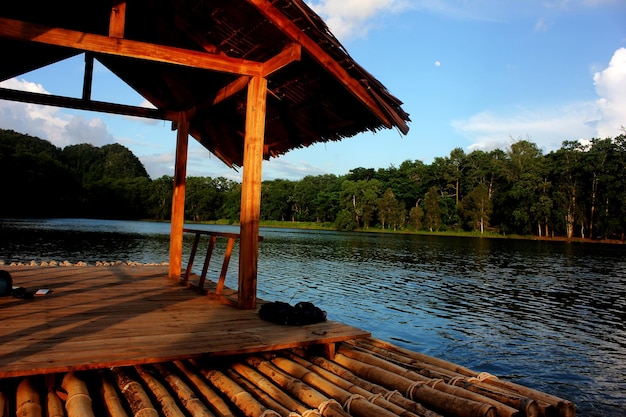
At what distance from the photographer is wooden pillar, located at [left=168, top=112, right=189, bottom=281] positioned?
940 cm

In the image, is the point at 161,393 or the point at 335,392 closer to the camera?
the point at 161,393

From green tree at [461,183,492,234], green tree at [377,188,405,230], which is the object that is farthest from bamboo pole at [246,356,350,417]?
green tree at [377,188,405,230]

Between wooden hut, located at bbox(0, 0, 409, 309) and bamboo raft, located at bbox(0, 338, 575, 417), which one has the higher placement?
wooden hut, located at bbox(0, 0, 409, 309)

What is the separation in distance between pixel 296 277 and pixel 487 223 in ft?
217

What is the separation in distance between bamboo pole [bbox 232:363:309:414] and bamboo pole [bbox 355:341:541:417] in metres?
1.49

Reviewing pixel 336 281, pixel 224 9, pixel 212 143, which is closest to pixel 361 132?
pixel 224 9

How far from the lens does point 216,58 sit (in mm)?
6391

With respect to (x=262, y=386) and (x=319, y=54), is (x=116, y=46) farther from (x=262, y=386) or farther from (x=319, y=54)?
(x=262, y=386)

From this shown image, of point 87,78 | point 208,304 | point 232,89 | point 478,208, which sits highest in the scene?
point 478,208

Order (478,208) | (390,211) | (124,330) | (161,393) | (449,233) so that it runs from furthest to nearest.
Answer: (390,211) < (449,233) < (478,208) < (124,330) < (161,393)

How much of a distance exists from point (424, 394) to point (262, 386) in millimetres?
1536

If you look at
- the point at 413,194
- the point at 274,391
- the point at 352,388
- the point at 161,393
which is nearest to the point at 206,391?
the point at 161,393

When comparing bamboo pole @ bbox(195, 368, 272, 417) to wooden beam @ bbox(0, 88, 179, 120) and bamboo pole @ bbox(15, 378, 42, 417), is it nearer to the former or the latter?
bamboo pole @ bbox(15, 378, 42, 417)

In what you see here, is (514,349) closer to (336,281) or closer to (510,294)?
(510,294)
